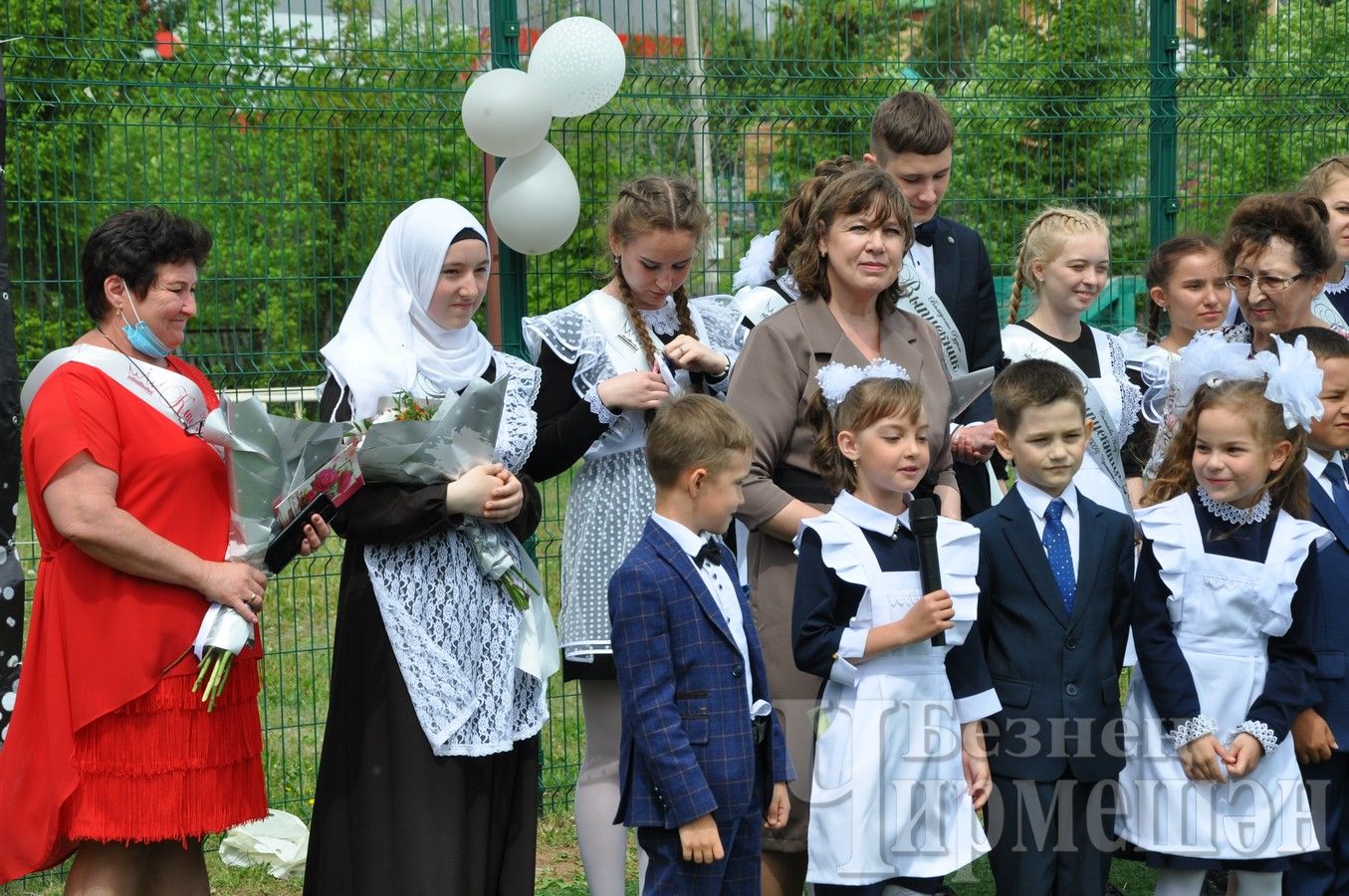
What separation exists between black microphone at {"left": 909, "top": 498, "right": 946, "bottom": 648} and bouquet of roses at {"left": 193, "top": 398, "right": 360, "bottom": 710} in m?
1.38

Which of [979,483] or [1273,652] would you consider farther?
[979,483]

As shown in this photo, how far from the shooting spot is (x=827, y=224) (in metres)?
4.39

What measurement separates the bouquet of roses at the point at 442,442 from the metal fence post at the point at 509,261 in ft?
5.36

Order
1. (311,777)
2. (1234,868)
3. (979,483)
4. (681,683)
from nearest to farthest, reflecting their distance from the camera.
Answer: (681,683), (1234,868), (979,483), (311,777)

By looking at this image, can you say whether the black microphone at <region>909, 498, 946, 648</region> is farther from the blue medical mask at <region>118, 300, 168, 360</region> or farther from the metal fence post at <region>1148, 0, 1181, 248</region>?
the metal fence post at <region>1148, 0, 1181, 248</region>

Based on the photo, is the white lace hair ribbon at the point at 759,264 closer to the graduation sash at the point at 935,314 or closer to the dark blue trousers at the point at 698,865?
the graduation sash at the point at 935,314

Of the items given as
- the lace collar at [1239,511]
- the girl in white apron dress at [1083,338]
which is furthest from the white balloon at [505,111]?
the lace collar at [1239,511]

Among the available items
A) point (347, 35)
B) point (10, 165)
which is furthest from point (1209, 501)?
point (10, 165)

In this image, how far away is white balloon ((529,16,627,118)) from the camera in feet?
17.2

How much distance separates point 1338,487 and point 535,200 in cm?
267

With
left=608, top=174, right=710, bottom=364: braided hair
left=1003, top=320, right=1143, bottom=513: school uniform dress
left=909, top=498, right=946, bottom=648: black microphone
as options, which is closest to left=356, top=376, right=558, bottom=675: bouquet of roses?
left=608, top=174, right=710, bottom=364: braided hair

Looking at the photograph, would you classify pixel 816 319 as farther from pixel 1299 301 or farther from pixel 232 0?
pixel 232 0

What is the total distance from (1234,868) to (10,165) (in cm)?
440

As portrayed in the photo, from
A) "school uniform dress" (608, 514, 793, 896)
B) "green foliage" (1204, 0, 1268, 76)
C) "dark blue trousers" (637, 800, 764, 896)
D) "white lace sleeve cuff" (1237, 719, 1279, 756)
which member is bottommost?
"dark blue trousers" (637, 800, 764, 896)
